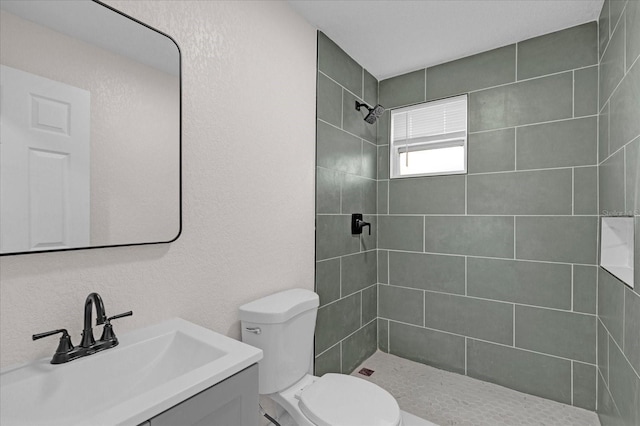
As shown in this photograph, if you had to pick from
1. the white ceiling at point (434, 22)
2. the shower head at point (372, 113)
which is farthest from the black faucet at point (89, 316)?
the shower head at point (372, 113)

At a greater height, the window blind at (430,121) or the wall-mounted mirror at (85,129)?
the window blind at (430,121)

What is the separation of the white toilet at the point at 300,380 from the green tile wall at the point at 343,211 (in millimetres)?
512

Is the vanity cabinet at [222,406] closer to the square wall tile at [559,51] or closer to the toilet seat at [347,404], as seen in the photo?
the toilet seat at [347,404]

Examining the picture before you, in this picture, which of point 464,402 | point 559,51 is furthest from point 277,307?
point 559,51

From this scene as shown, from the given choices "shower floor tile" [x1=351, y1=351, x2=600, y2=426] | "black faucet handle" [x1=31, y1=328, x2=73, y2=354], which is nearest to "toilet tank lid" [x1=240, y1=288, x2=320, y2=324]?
"black faucet handle" [x1=31, y1=328, x2=73, y2=354]

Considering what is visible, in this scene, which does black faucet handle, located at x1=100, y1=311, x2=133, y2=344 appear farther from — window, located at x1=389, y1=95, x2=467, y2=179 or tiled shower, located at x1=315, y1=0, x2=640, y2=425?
window, located at x1=389, y1=95, x2=467, y2=179

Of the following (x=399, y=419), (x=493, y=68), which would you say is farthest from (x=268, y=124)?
(x=493, y=68)

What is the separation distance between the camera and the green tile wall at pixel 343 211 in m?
2.15

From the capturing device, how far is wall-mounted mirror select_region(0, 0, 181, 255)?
35.7 inches

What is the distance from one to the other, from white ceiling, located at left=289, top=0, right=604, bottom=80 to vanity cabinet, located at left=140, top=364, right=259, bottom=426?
1948 millimetres

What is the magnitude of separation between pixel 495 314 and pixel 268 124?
2.06 meters

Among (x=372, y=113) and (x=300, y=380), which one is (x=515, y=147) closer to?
(x=372, y=113)

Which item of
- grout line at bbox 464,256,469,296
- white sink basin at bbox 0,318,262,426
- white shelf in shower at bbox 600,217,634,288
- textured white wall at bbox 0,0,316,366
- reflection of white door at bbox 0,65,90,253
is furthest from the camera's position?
grout line at bbox 464,256,469,296

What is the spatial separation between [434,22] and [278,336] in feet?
6.79
